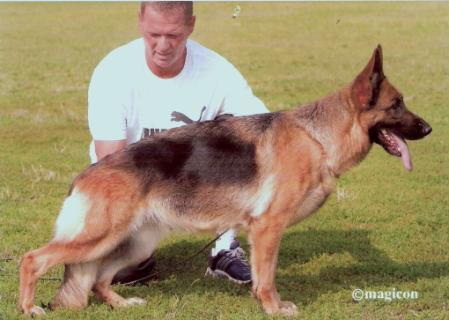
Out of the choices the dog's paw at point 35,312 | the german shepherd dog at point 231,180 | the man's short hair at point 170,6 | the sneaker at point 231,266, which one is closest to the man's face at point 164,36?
the man's short hair at point 170,6

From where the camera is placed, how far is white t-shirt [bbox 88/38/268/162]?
619cm

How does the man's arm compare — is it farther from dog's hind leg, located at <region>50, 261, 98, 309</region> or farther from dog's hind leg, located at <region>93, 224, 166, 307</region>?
dog's hind leg, located at <region>50, 261, 98, 309</region>

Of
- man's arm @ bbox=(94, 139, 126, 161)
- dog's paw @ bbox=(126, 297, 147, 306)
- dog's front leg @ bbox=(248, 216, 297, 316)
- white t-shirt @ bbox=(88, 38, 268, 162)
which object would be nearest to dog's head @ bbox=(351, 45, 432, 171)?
dog's front leg @ bbox=(248, 216, 297, 316)

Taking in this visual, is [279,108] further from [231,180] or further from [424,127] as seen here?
[231,180]

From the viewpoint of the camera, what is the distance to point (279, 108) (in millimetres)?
13953

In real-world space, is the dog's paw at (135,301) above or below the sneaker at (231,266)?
above

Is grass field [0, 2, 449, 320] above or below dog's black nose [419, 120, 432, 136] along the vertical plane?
below

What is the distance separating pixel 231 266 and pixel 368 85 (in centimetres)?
215

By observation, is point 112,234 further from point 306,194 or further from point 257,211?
point 306,194

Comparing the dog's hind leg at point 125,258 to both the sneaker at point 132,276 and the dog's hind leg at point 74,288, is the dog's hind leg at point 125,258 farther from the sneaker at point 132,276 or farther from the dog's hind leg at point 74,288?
the sneaker at point 132,276

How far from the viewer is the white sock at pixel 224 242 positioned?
6582mm

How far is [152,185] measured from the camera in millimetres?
5219

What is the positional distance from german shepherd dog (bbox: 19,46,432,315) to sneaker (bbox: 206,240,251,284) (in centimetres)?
81

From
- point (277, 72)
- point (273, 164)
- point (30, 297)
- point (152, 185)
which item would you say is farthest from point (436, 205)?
point (277, 72)
